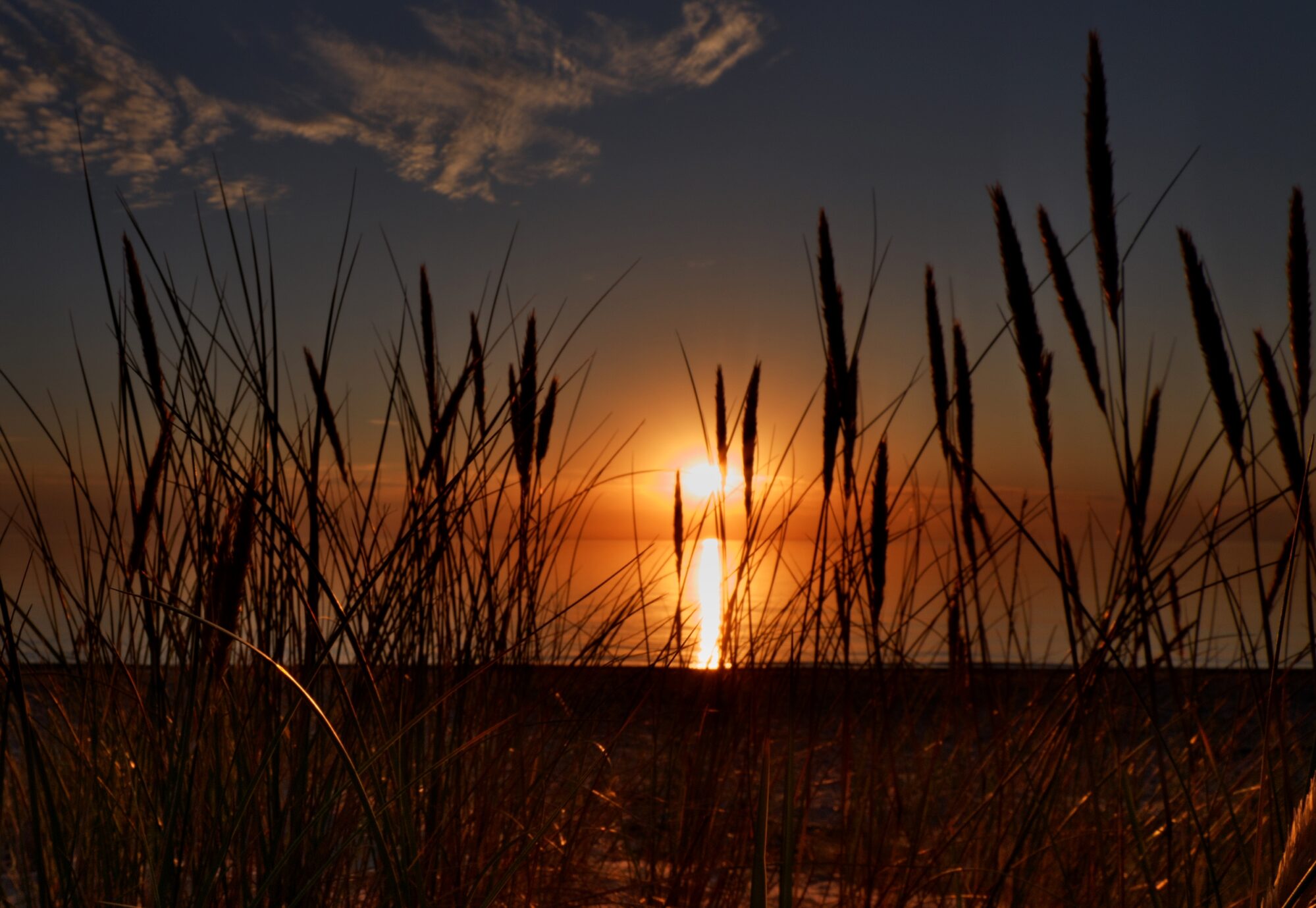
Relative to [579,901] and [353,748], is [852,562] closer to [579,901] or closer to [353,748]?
[579,901]

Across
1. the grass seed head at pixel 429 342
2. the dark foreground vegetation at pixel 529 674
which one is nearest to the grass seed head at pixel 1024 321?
the dark foreground vegetation at pixel 529 674

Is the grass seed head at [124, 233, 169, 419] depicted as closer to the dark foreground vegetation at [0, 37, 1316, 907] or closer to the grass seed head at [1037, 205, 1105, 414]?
the dark foreground vegetation at [0, 37, 1316, 907]

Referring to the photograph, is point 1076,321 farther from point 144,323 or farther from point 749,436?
point 144,323

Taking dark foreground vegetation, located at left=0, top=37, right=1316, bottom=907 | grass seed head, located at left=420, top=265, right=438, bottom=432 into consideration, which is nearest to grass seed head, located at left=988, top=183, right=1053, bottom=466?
dark foreground vegetation, located at left=0, top=37, right=1316, bottom=907

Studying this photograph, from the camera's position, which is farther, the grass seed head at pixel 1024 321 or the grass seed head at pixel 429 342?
the grass seed head at pixel 429 342

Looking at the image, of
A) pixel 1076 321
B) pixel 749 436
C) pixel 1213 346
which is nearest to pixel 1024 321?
pixel 1076 321

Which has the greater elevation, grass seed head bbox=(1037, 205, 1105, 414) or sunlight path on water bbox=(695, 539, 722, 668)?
grass seed head bbox=(1037, 205, 1105, 414)

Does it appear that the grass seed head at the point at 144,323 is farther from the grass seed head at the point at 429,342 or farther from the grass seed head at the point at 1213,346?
the grass seed head at the point at 1213,346

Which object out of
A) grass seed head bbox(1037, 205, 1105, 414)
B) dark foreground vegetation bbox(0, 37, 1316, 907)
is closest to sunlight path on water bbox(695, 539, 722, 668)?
dark foreground vegetation bbox(0, 37, 1316, 907)

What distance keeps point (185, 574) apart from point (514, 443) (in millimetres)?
522

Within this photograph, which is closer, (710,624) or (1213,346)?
(1213,346)

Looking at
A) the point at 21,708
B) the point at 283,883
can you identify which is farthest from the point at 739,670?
the point at 21,708

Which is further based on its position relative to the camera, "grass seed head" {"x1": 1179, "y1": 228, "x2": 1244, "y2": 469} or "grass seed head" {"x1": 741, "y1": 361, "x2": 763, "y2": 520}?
"grass seed head" {"x1": 741, "y1": 361, "x2": 763, "y2": 520}

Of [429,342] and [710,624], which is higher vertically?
[429,342]
